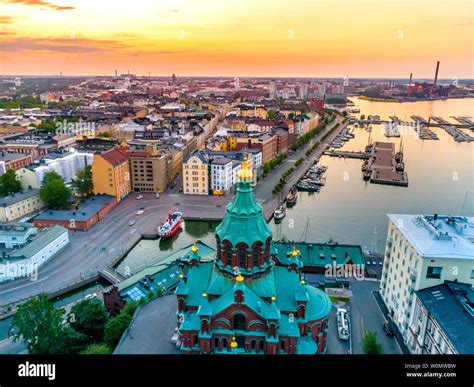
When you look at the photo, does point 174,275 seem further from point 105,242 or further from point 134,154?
point 134,154

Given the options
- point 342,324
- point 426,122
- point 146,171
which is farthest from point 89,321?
point 426,122

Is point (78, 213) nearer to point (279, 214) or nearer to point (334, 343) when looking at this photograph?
point (279, 214)

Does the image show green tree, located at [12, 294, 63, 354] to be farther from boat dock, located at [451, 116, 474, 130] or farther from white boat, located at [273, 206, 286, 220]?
boat dock, located at [451, 116, 474, 130]

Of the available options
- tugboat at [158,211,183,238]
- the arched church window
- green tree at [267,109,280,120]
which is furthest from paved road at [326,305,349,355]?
green tree at [267,109,280,120]

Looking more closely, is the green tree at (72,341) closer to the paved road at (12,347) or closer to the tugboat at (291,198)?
the paved road at (12,347)

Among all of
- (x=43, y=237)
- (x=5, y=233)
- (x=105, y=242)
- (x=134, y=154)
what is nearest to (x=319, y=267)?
(x=105, y=242)
